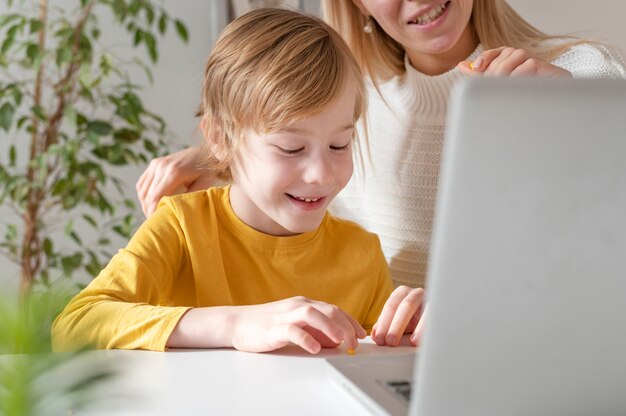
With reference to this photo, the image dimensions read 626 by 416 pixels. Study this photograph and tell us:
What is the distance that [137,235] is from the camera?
4.43 ft

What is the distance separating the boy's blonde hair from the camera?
1305 mm

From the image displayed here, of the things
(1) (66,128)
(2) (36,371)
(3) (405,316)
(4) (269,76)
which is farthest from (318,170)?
(1) (66,128)

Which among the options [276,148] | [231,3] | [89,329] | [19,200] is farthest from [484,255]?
[231,3]

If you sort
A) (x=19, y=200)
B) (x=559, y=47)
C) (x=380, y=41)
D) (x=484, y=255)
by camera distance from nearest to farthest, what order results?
(x=484, y=255), (x=559, y=47), (x=380, y=41), (x=19, y=200)

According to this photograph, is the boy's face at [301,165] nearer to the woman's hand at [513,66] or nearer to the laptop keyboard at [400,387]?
the woman's hand at [513,66]

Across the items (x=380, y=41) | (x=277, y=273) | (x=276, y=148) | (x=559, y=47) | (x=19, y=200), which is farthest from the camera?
(x=19, y=200)

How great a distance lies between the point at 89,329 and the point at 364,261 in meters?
A: 1.17

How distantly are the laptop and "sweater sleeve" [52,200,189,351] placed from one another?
1.39 ft

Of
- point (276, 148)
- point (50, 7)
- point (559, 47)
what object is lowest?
point (276, 148)

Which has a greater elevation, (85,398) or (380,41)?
(380,41)

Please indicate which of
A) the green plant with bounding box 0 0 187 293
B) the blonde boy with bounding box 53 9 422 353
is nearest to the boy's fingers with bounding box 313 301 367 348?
the blonde boy with bounding box 53 9 422 353

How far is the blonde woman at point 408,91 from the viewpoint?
161cm

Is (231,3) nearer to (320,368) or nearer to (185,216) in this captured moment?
(185,216)

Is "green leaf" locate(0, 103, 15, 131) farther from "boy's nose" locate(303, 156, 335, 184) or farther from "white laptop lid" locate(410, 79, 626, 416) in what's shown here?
"white laptop lid" locate(410, 79, 626, 416)
